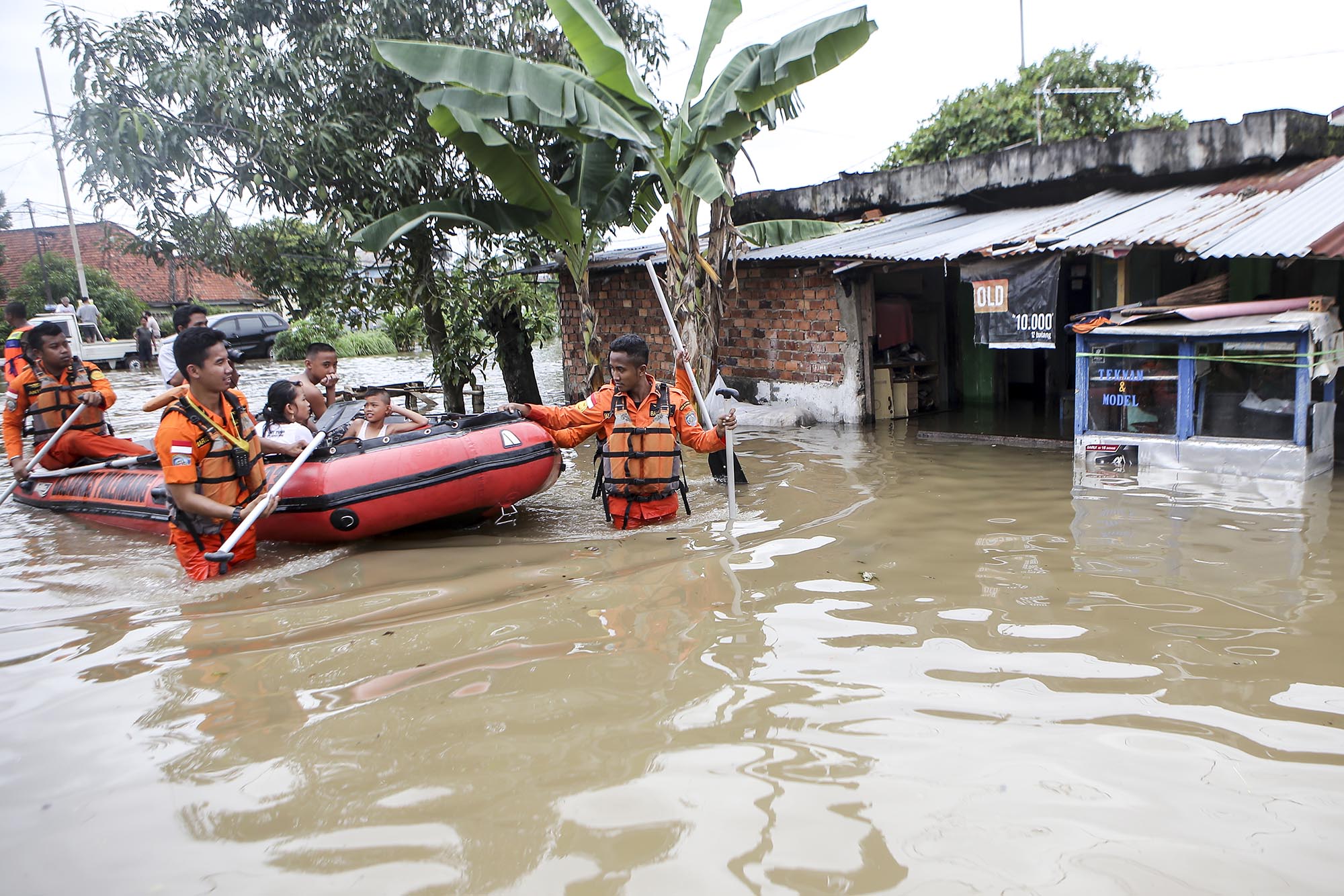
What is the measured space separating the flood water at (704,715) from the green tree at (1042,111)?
14699 millimetres

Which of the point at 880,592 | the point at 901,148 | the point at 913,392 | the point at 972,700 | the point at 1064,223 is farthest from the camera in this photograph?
the point at 901,148

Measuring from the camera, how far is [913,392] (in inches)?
439

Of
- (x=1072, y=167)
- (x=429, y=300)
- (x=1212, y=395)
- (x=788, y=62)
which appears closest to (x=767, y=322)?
(x=1072, y=167)

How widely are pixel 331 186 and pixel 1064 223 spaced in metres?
7.80

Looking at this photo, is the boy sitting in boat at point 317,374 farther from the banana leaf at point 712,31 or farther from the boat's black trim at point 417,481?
the banana leaf at point 712,31

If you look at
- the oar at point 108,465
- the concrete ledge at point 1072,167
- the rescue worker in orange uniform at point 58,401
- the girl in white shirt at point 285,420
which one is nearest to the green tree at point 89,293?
the rescue worker in orange uniform at point 58,401

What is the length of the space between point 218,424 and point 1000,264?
6.52 metres

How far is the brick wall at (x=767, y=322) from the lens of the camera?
33.9ft

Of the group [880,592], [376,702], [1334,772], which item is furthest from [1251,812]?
[376,702]

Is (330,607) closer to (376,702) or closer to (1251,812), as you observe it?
(376,702)

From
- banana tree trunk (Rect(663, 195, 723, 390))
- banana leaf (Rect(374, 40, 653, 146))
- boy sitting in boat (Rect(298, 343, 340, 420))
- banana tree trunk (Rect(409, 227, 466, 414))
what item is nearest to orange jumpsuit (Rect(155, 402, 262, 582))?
boy sitting in boat (Rect(298, 343, 340, 420))

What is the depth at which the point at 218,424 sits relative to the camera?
16.2 feet

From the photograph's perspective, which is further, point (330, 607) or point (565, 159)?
point (565, 159)

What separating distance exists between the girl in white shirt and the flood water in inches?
28.9
